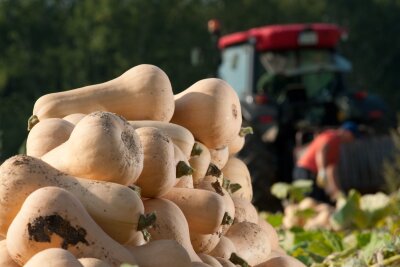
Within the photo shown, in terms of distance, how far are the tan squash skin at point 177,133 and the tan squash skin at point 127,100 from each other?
9cm

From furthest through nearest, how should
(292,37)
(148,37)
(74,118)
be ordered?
(148,37) → (292,37) → (74,118)

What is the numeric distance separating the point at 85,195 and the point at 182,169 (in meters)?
0.41

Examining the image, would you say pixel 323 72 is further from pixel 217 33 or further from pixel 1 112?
pixel 1 112

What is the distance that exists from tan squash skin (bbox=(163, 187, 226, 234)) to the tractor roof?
10.2 m

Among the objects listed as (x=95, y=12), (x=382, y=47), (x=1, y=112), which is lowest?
(x=382, y=47)

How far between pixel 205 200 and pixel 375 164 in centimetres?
871

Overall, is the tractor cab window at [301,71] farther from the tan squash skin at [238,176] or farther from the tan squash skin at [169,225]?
the tan squash skin at [169,225]

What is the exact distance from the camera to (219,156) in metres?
3.31

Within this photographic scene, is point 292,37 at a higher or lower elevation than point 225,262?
lower

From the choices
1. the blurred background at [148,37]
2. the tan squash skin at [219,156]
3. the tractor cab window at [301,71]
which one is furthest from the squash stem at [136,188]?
the blurred background at [148,37]

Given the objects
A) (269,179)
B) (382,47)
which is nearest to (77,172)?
(269,179)

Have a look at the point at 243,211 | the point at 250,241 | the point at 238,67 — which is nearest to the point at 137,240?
the point at 250,241

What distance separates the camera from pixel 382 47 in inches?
2119

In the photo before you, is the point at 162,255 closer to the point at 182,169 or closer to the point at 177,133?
the point at 182,169
